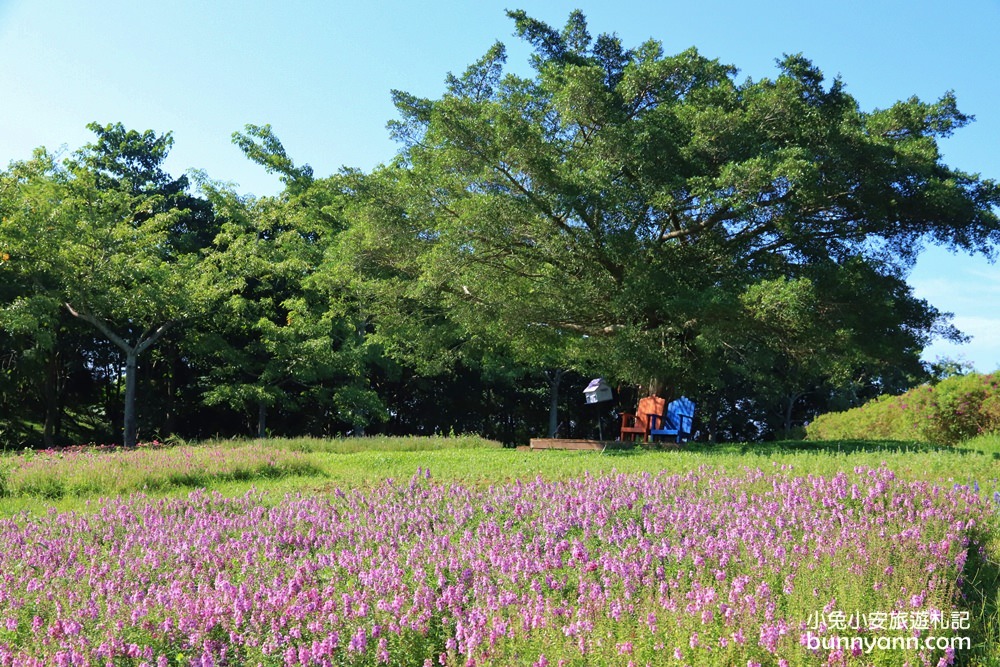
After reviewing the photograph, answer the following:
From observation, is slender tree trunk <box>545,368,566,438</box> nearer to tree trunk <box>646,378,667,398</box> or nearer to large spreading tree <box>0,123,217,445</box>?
tree trunk <box>646,378,667,398</box>

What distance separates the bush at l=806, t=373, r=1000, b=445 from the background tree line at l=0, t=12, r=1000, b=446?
968mm

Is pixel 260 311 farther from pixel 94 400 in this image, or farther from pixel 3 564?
pixel 3 564

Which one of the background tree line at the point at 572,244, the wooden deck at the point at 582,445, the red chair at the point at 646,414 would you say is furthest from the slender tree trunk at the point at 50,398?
the red chair at the point at 646,414

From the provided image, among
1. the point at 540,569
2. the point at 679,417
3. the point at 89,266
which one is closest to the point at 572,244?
the point at 679,417

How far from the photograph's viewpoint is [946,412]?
55.6ft

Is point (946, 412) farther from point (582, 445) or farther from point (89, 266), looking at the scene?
point (89, 266)

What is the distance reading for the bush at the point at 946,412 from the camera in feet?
52.5

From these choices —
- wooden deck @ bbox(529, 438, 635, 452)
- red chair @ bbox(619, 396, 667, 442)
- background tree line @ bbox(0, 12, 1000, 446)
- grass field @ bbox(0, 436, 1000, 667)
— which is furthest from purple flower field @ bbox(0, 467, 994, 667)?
red chair @ bbox(619, 396, 667, 442)

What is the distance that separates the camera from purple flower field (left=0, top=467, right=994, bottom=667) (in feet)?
12.7

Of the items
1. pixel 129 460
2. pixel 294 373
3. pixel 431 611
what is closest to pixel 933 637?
pixel 431 611

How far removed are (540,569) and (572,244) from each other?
11.9 m

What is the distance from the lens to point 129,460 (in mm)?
12461

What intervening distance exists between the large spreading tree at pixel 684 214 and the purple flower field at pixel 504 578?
25.3 feet

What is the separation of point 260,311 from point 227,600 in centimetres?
2271
